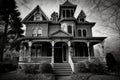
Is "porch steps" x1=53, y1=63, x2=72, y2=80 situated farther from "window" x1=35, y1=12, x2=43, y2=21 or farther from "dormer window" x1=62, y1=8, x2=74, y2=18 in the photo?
"dormer window" x1=62, y1=8, x2=74, y2=18

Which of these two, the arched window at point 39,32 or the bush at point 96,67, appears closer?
the bush at point 96,67

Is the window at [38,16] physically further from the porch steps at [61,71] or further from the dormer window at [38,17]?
the porch steps at [61,71]

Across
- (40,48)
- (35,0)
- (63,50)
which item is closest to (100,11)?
(35,0)

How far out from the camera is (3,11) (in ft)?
52.1

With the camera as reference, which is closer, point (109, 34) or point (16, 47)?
point (109, 34)

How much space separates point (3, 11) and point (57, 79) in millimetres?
14721

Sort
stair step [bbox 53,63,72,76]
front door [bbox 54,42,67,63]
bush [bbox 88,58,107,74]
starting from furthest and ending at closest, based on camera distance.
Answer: front door [bbox 54,42,67,63] < stair step [bbox 53,63,72,76] < bush [bbox 88,58,107,74]

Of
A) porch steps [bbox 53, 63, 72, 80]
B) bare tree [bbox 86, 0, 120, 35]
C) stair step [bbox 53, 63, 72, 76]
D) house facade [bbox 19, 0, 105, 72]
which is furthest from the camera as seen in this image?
house facade [bbox 19, 0, 105, 72]

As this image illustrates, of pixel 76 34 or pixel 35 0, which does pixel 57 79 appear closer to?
pixel 35 0

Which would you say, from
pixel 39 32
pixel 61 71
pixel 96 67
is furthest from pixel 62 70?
pixel 39 32

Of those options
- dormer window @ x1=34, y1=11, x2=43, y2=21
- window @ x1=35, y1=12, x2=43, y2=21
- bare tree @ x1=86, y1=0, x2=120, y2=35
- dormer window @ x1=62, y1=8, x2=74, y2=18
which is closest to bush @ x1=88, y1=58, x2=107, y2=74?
bare tree @ x1=86, y1=0, x2=120, y2=35

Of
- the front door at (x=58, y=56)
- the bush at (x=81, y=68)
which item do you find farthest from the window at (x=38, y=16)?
the bush at (x=81, y=68)

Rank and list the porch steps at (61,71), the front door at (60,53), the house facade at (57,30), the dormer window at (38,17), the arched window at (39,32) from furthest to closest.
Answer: the dormer window at (38,17) < the arched window at (39,32) < the house facade at (57,30) < the front door at (60,53) < the porch steps at (61,71)

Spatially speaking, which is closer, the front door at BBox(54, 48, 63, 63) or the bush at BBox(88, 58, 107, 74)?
the bush at BBox(88, 58, 107, 74)
